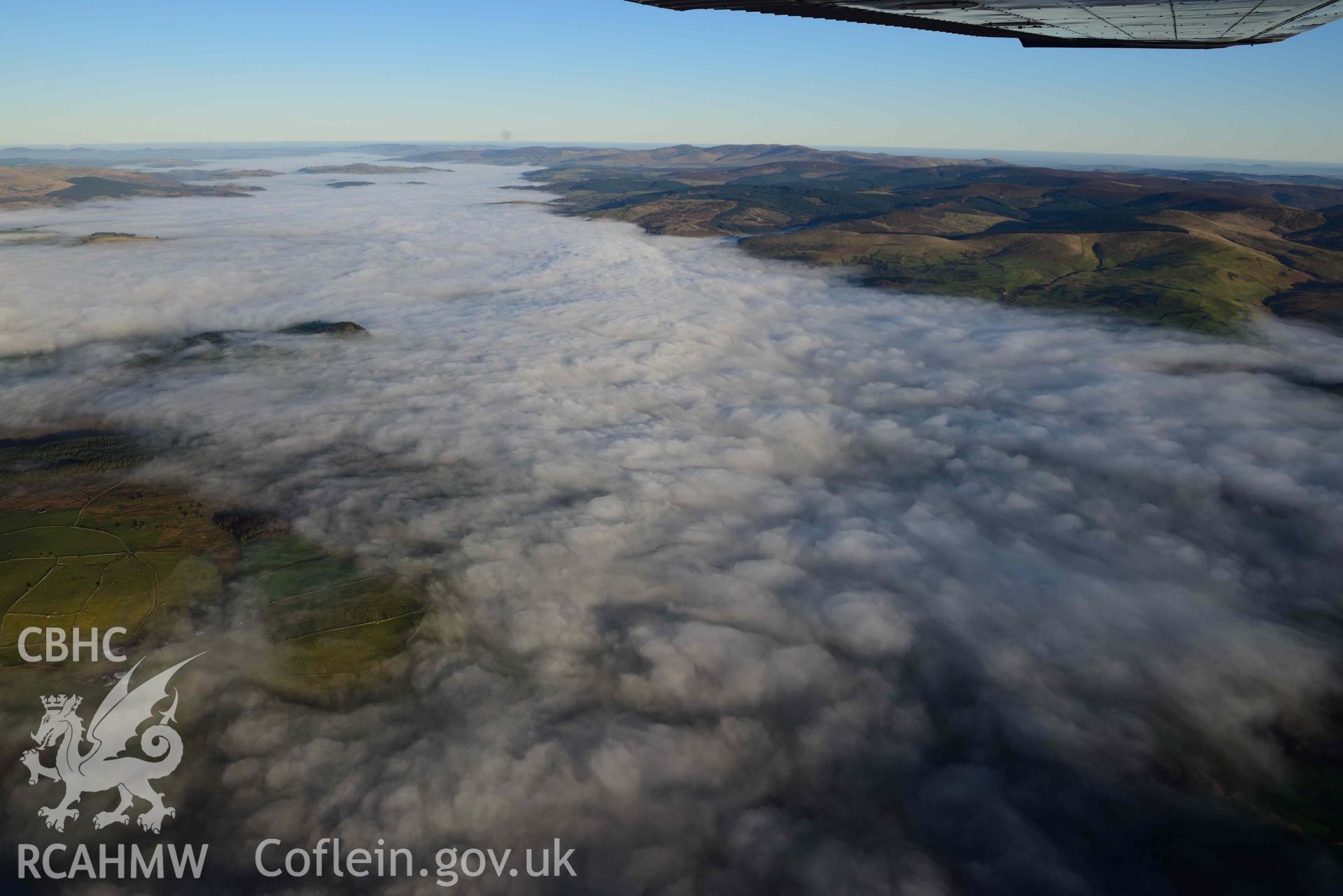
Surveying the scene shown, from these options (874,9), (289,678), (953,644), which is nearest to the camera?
(874,9)

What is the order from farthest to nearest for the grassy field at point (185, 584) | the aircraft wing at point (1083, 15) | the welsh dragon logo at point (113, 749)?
1. the grassy field at point (185, 584)
2. the welsh dragon logo at point (113, 749)
3. the aircraft wing at point (1083, 15)

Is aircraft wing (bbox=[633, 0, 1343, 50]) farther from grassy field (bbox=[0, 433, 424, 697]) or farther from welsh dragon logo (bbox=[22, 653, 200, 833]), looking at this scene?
welsh dragon logo (bbox=[22, 653, 200, 833])

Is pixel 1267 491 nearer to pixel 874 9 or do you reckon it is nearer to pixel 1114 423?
pixel 1114 423

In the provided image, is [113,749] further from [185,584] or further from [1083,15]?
[1083,15]

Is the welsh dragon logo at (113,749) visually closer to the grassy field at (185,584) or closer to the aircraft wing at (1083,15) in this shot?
the grassy field at (185,584)

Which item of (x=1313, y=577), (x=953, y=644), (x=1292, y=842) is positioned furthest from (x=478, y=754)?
(x=1313, y=577)

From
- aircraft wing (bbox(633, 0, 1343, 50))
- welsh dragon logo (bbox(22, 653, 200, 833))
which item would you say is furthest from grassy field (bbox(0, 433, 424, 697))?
aircraft wing (bbox(633, 0, 1343, 50))

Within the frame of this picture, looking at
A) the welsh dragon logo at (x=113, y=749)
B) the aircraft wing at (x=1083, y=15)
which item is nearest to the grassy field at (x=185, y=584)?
the welsh dragon logo at (x=113, y=749)
